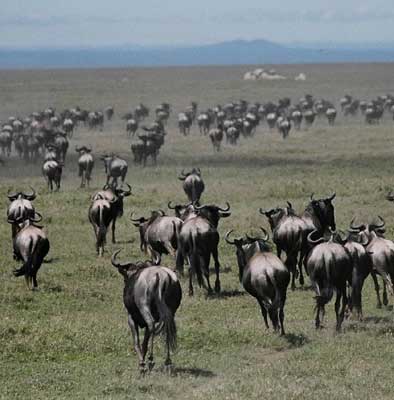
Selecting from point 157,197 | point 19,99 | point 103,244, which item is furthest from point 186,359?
point 19,99

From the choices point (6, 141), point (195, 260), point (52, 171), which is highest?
point (195, 260)

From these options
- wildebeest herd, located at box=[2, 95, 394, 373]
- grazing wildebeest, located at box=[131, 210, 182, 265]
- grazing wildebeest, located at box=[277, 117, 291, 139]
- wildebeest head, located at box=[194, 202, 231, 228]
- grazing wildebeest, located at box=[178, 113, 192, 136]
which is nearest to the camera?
wildebeest herd, located at box=[2, 95, 394, 373]

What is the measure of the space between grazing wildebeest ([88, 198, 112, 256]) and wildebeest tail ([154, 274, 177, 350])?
10.5 metres

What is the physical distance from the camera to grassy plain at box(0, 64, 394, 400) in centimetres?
1235

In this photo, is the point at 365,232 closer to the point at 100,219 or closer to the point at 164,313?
the point at 164,313

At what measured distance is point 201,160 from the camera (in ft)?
152

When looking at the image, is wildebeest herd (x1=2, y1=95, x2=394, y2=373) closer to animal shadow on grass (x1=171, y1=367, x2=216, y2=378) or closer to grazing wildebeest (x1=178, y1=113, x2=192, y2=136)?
animal shadow on grass (x1=171, y1=367, x2=216, y2=378)

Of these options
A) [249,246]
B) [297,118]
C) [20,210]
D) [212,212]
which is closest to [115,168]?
[20,210]

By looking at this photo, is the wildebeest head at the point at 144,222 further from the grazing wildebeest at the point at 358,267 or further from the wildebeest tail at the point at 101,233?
the grazing wildebeest at the point at 358,267

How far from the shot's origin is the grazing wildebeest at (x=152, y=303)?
12.4m

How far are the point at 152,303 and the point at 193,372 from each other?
4.09ft

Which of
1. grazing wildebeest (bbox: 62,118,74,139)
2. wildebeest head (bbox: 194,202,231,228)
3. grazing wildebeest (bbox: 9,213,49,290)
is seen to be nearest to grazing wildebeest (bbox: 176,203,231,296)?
wildebeest head (bbox: 194,202,231,228)

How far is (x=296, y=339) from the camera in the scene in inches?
579

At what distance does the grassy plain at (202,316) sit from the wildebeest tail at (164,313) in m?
0.57
